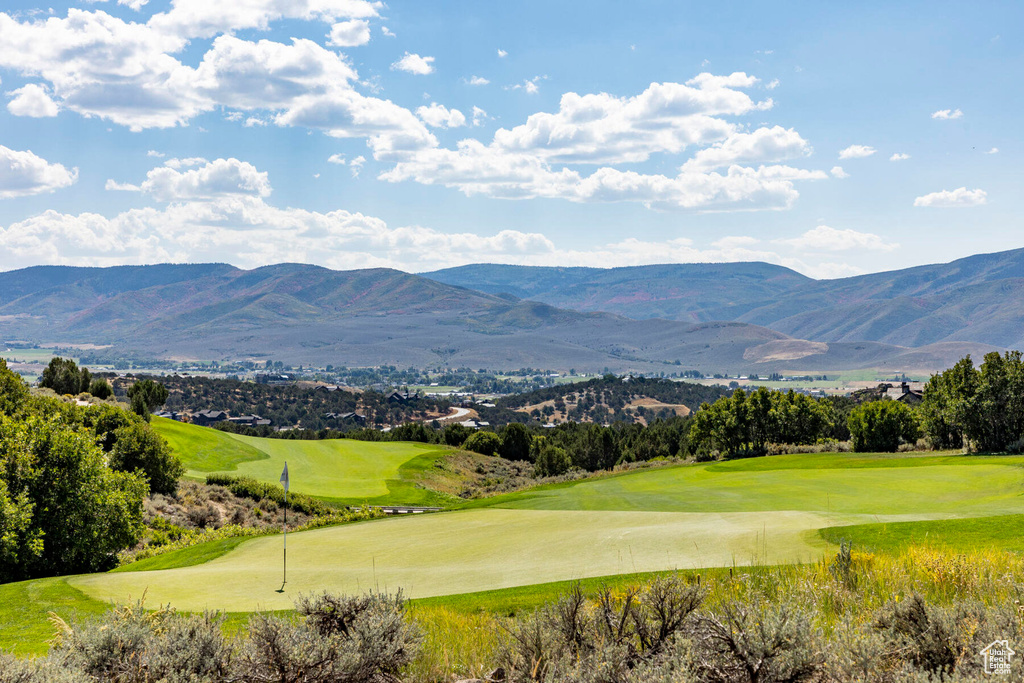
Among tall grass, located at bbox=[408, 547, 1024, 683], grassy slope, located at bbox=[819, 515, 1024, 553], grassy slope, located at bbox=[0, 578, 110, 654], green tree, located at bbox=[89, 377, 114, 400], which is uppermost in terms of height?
green tree, located at bbox=[89, 377, 114, 400]

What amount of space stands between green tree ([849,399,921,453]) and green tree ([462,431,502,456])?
123 ft

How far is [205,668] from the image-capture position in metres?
7.11

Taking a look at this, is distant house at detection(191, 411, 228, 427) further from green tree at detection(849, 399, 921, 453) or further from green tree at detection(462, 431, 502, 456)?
green tree at detection(849, 399, 921, 453)

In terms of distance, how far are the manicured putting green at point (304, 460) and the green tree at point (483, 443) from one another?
14650mm

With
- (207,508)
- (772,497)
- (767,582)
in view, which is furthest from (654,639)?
(207,508)

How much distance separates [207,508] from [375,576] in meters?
22.5

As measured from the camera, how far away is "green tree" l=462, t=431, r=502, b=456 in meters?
78.6

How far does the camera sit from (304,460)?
53.2m

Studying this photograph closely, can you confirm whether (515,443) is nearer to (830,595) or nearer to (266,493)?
(266,493)

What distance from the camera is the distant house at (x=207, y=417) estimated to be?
130m

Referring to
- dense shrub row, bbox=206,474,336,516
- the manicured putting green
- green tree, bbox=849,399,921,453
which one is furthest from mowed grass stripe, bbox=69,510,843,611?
green tree, bbox=849,399,921,453

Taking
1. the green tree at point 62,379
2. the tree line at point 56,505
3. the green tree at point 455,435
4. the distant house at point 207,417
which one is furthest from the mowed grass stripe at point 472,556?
the distant house at point 207,417

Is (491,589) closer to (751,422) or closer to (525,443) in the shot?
(751,422)

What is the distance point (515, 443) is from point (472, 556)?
66.0 m
